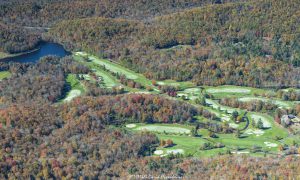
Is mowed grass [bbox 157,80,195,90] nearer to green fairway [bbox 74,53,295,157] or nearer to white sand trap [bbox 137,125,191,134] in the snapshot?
green fairway [bbox 74,53,295,157]

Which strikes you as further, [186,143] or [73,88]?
[73,88]

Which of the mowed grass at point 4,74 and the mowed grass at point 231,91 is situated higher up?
the mowed grass at point 4,74

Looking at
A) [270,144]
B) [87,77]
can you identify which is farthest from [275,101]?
[87,77]

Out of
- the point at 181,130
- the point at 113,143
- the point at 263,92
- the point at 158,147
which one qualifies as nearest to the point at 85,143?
the point at 113,143

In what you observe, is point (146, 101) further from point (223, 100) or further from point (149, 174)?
point (149, 174)

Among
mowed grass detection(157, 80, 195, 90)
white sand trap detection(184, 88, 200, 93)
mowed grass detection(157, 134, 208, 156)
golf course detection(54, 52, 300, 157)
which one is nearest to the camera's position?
mowed grass detection(157, 134, 208, 156)

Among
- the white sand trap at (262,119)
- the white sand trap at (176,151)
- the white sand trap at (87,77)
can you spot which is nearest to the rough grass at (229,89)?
the white sand trap at (262,119)

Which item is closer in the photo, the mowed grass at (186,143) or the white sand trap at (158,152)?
the white sand trap at (158,152)

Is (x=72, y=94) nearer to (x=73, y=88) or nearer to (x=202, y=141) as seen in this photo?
(x=73, y=88)

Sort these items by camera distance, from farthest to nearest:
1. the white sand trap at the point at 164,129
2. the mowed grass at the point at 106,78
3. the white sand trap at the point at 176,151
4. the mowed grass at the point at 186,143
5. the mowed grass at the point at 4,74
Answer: the mowed grass at the point at 4,74, the mowed grass at the point at 106,78, the white sand trap at the point at 164,129, the mowed grass at the point at 186,143, the white sand trap at the point at 176,151

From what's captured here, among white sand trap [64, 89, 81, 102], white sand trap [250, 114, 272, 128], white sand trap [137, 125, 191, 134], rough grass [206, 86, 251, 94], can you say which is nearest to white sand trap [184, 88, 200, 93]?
rough grass [206, 86, 251, 94]

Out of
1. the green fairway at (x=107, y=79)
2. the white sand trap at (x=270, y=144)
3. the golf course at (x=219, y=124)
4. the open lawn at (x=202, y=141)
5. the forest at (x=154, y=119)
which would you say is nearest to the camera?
the forest at (x=154, y=119)

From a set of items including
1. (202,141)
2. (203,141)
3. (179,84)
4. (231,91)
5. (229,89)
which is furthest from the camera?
(179,84)

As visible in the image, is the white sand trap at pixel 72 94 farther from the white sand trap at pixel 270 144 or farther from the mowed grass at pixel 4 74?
the white sand trap at pixel 270 144
